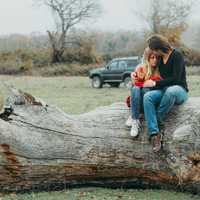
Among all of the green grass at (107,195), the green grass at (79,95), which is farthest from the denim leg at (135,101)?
the green grass at (79,95)

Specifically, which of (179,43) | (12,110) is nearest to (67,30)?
(179,43)

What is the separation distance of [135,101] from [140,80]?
302mm

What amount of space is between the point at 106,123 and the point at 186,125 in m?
1.15

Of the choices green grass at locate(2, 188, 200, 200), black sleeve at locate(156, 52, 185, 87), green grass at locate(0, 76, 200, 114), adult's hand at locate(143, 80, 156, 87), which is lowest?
green grass at locate(0, 76, 200, 114)

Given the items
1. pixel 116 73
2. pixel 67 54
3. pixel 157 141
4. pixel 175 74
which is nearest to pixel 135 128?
pixel 157 141

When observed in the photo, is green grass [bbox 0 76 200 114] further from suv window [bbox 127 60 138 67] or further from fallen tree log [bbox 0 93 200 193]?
fallen tree log [bbox 0 93 200 193]

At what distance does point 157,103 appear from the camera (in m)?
7.09

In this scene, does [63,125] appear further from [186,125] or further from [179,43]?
[179,43]

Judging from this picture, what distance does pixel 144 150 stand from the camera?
7184mm

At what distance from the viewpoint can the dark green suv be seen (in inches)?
1307

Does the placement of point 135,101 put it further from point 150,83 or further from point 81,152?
point 81,152

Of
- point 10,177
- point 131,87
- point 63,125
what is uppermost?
point 131,87

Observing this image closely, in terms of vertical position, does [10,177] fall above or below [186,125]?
below

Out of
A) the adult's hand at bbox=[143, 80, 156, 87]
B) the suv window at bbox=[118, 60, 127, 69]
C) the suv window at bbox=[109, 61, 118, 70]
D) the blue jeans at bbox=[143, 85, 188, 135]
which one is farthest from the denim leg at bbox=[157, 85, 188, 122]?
the suv window at bbox=[109, 61, 118, 70]
